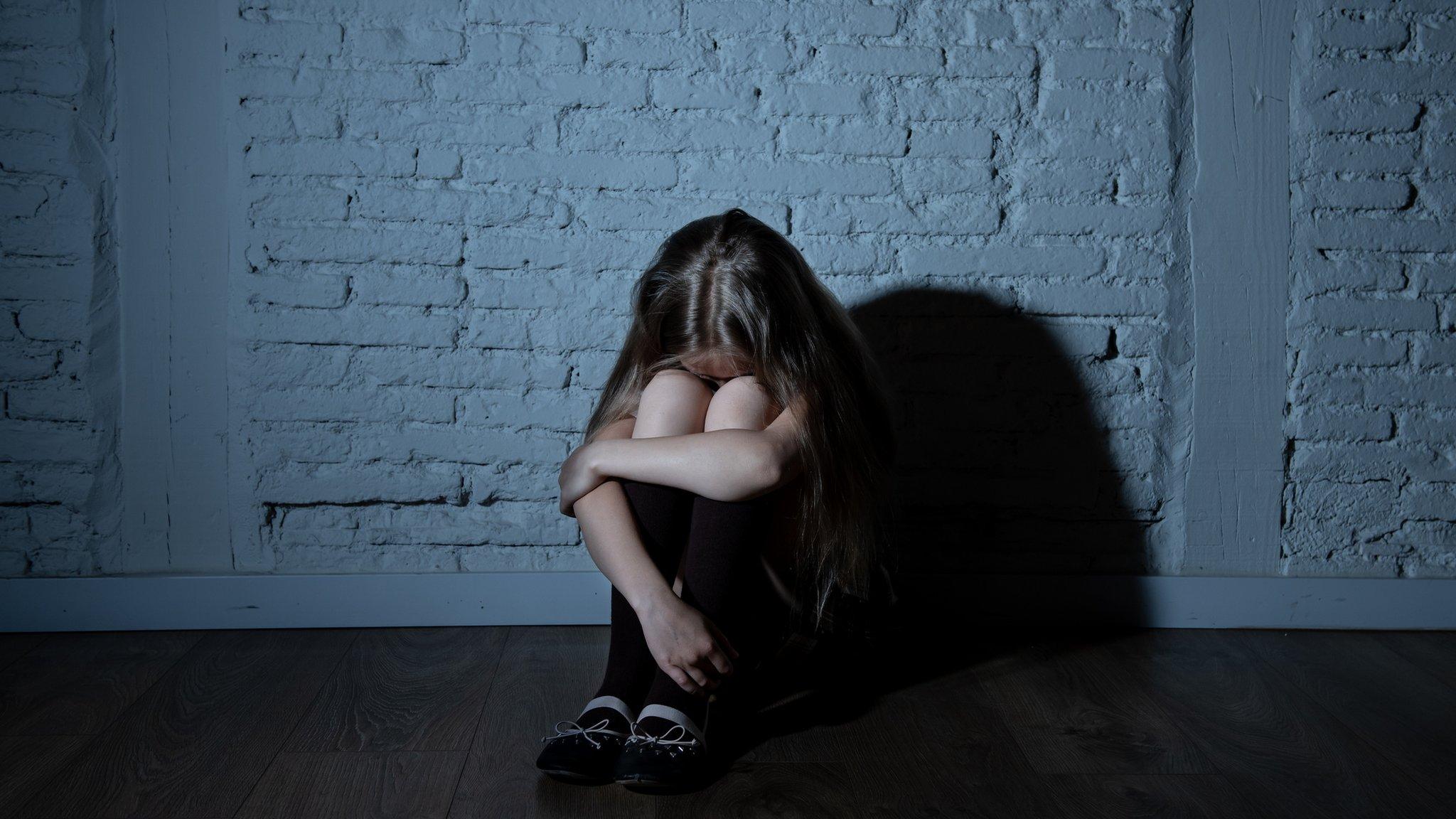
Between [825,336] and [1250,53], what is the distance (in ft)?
3.64

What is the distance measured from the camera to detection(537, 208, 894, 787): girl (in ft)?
4.14

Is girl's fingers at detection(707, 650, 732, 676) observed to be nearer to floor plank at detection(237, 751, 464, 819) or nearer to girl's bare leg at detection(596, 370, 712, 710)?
girl's bare leg at detection(596, 370, 712, 710)

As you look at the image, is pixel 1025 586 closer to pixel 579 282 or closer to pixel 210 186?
pixel 579 282

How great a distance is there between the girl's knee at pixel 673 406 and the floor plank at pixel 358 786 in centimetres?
55

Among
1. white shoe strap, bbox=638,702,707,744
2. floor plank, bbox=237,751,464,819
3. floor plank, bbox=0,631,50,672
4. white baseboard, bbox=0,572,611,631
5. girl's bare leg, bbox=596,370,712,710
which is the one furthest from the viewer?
white baseboard, bbox=0,572,611,631

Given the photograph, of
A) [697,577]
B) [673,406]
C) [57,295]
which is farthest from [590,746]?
[57,295]

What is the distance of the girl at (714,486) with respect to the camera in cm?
126

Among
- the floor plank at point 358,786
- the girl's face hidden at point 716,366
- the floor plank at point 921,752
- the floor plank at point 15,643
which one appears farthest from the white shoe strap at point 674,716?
the floor plank at point 15,643

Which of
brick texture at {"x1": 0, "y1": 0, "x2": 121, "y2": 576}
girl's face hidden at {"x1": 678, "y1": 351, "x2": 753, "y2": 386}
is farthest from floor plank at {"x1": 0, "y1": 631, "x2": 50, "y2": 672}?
girl's face hidden at {"x1": 678, "y1": 351, "x2": 753, "y2": 386}

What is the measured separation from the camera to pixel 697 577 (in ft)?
4.29

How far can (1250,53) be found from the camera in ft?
5.84

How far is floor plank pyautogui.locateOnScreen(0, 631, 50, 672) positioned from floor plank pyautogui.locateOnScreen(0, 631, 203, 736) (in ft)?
0.05

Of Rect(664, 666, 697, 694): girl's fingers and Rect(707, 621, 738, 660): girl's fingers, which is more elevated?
Rect(707, 621, 738, 660): girl's fingers

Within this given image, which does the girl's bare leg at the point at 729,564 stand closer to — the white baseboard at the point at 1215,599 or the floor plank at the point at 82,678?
the white baseboard at the point at 1215,599
